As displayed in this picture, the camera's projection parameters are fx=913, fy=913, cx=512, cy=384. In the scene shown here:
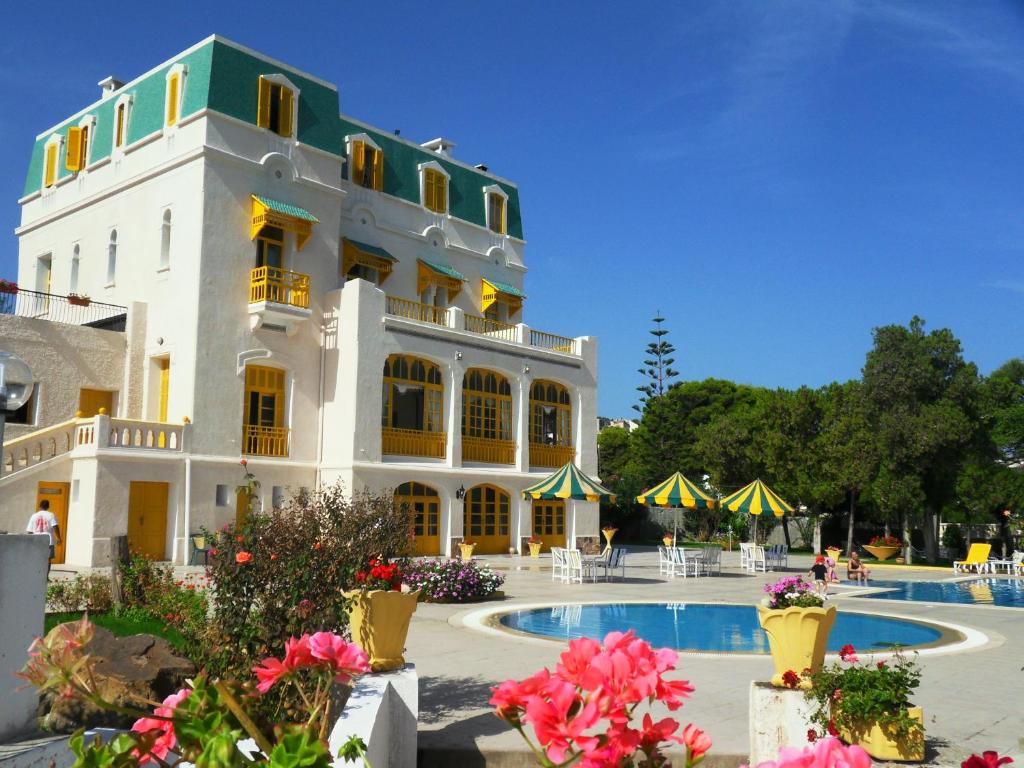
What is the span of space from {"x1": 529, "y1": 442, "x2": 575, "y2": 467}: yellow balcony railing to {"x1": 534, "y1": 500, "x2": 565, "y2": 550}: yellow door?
4.55 feet

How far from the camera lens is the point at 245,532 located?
23.3ft

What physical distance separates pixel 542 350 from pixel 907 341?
1354 cm

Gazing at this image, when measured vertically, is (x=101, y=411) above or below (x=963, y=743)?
above

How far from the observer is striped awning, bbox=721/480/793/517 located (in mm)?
25156

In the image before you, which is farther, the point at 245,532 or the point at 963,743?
the point at 245,532

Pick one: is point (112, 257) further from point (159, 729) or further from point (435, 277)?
point (159, 729)

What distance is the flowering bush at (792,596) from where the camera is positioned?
7.08 metres

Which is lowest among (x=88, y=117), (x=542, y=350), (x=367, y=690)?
(x=367, y=690)

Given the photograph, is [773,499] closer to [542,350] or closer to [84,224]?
[542,350]

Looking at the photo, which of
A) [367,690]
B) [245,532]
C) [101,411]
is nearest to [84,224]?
[101,411]

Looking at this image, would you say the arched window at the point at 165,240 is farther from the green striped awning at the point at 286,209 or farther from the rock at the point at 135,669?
the rock at the point at 135,669

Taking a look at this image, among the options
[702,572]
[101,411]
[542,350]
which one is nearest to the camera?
[101,411]

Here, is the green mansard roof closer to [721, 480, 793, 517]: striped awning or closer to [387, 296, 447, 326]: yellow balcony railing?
[387, 296, 447, 326]: yellow balcony railing

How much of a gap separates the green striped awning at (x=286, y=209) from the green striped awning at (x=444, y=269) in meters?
5.67
